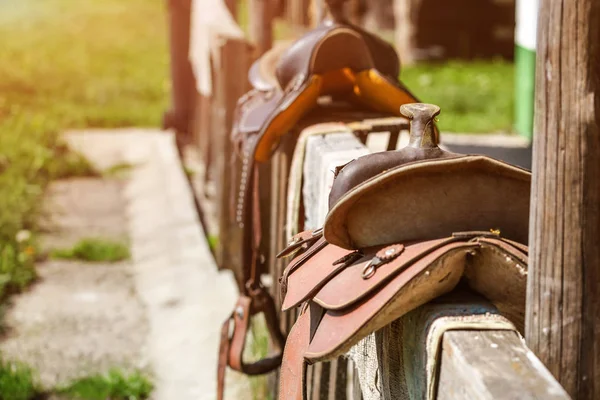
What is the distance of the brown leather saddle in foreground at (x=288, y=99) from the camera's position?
122 inches

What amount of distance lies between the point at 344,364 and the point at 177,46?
559cm

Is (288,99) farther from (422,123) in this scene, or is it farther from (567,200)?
(567,200)

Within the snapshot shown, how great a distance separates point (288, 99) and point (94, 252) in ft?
11.4

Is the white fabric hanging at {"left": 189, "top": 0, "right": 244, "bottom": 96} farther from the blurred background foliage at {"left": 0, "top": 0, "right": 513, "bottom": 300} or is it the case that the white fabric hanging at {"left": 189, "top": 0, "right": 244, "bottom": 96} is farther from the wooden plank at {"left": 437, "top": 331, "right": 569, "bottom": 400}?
the wooden plank at {"left": 437, "top": 331, "right": 569, "bottom": 400}

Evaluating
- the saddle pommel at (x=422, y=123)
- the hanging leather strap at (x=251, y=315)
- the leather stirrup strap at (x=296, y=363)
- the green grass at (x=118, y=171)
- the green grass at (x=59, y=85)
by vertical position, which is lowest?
the green grass at (x=118, y=171)

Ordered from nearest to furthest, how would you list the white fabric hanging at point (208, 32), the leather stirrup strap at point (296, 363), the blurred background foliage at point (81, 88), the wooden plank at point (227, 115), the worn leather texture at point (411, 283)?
the worn leather texture at point (411, 283) → the leather stirrup strap at point (296, 363) → the wooden plank at point (227, 115) → the white fabric hanging at point (208, 32) → the blurred background foliage at point (81, 88)

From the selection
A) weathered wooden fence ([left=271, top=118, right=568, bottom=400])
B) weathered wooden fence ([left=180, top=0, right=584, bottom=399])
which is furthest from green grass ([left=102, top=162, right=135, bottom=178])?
weathered wooden fence ([left=271, top=118, right=568, bottom=400])

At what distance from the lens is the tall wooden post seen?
1480 millimetres

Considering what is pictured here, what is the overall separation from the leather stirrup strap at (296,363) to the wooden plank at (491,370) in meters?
0.46

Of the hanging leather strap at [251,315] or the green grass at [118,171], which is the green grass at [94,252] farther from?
the hanging leather strap at [251,315]

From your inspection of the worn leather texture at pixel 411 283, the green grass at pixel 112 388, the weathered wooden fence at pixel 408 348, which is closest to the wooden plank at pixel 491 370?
the weathered wooden fence at pixel 408 348

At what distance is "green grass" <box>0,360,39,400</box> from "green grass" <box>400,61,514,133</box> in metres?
5.03

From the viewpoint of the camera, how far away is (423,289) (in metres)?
1.78

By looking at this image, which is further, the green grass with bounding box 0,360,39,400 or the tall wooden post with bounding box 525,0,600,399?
the green grass with bounding box 0,360,39,400
